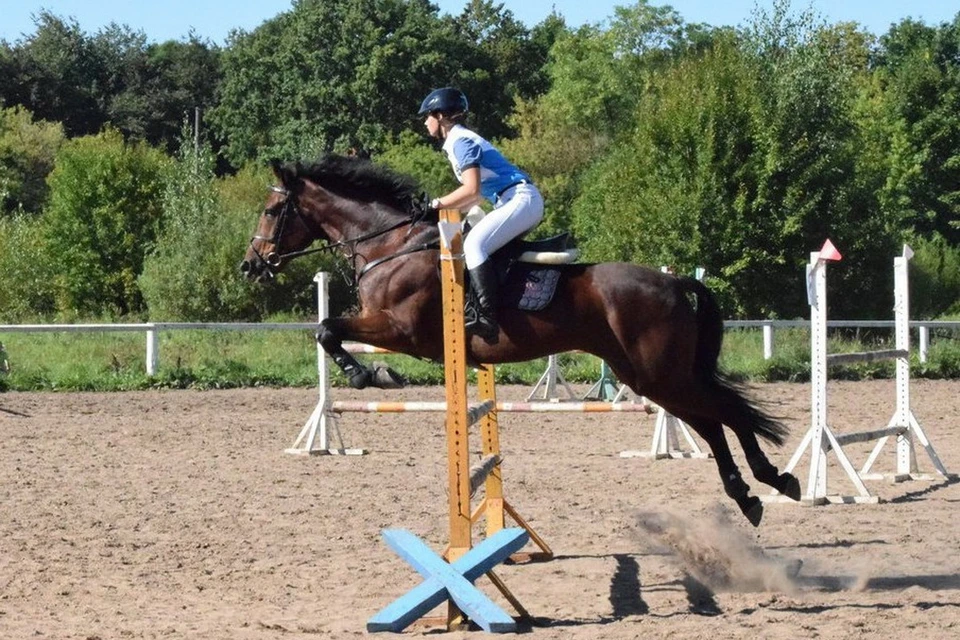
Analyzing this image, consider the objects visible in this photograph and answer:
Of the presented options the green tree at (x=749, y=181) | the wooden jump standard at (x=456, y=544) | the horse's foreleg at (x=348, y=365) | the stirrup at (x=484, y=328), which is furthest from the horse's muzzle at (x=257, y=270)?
the green tree at (x=749, y=181)

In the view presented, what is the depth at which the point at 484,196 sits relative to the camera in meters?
7.54

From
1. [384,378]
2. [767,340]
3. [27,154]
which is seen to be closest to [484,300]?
[384,378]

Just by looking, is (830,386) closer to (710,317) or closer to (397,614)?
(710,317)

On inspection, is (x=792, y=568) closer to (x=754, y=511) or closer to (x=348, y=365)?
(x=754, y=511)

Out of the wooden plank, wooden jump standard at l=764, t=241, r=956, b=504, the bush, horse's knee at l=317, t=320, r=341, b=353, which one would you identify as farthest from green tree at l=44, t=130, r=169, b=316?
the wooden plank

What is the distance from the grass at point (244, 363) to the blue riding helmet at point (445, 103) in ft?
42.5

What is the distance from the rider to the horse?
136 mm

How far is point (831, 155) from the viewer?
34.9 metres

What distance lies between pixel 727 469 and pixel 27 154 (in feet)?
176

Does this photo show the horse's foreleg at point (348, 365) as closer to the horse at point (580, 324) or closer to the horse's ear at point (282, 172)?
the horse at point (580, 324)

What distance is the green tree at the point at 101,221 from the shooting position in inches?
1692

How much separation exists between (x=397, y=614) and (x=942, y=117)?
44572mm

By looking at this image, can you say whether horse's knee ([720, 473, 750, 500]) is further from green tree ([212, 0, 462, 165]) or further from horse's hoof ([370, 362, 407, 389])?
green tree ([212, 0, 462, 165])

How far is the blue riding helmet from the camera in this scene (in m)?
7.23
